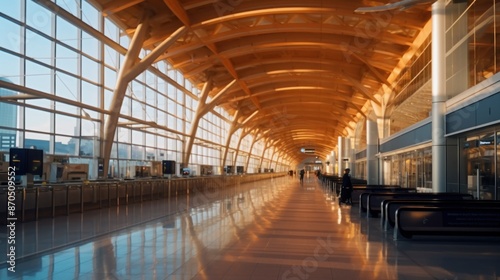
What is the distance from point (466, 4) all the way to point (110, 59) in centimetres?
1674

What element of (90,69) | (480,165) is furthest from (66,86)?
(480,165)

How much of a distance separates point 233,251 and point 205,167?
3021cm

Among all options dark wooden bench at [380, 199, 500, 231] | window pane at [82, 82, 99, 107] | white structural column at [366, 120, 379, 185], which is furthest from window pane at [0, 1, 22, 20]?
white structural column at [366, 120, 379, 185]

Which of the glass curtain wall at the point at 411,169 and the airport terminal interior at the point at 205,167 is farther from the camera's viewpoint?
the glass curtain wall at the point at 411,169

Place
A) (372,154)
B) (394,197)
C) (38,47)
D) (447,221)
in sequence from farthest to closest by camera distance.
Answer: (372,154)
(38,47)
(394,197)
(447,221)

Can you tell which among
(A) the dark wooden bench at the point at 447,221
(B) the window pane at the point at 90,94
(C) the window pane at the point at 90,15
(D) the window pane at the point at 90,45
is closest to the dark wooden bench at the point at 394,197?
(A) the dark wooden bench at the point at 447,221

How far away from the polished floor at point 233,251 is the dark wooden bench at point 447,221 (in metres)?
0.21

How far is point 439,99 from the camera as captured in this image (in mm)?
15477

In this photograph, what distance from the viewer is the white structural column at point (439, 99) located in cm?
1534

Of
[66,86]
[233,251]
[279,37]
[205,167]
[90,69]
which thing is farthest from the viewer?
[205,167]

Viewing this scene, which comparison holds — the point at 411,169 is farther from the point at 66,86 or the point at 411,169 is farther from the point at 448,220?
the point at 66,86

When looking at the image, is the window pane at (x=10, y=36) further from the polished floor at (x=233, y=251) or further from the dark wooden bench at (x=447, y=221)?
the dark wooden bench at (x=447, y=221)

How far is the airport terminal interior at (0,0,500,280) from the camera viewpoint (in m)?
7.62

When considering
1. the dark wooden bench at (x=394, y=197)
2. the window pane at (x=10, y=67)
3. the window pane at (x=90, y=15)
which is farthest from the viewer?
the window pane at (x=90, y=15)
